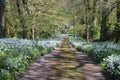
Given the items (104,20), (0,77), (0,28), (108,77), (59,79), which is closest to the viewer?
(0,77)

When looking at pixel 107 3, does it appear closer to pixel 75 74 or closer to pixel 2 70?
pixel 75 74

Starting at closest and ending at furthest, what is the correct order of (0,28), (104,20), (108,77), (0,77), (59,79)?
(0,77)
(59,79)
(108,77)
(0,28)
(104,20)

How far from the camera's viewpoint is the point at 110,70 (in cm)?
1249

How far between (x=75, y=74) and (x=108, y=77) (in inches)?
58.2

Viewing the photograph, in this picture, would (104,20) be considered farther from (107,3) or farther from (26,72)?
(26,72)

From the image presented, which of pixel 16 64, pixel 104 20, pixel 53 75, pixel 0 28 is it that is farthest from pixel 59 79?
pixel 104 20

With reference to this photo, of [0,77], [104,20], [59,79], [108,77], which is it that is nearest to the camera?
[0,77]

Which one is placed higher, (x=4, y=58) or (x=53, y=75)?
(x=4, y=58)

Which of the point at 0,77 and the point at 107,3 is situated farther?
the point at 107,3

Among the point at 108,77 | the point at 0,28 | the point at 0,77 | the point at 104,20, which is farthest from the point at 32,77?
the point at 104,20

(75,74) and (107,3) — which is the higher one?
(107,3)

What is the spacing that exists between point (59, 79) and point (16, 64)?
199 centimetres

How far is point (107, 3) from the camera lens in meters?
26.9

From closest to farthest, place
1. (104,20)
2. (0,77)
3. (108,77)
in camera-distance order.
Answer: (0,77) → (108,77) → (104,20)
